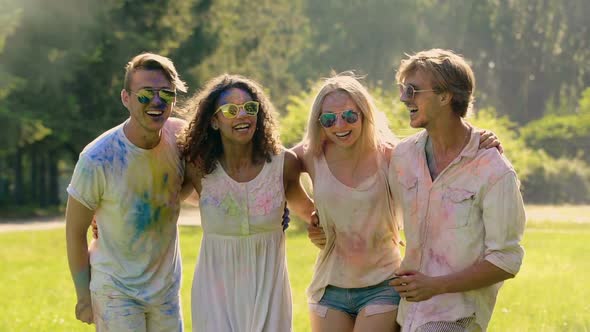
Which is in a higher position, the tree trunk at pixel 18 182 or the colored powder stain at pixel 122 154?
the colored powder stain at pixel 122 154

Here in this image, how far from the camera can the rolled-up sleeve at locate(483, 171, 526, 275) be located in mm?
4980

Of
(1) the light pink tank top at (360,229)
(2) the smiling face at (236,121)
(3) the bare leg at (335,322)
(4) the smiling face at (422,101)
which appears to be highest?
(4) the smiling face at (422,101)

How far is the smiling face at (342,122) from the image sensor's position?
19.7ft

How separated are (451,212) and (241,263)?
1535mm

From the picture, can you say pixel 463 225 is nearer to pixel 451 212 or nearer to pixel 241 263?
pixel 451 212

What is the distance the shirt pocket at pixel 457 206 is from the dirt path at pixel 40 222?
22379 millimetres

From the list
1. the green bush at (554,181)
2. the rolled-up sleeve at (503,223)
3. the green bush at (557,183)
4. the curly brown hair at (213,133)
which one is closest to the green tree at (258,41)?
the green bush at (554,181)

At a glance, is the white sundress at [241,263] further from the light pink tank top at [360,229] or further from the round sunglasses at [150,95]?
the round sunglasses at [150,95]

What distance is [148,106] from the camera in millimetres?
5902

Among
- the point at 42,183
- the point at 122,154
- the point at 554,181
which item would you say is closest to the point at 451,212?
the point at 122,154

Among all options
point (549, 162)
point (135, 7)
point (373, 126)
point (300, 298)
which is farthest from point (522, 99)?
point (373, 126)

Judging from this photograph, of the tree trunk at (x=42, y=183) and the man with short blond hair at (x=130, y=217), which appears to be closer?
the man with short blond hair at (x=130, y=217)

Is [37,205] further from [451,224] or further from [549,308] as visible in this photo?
[451,224]

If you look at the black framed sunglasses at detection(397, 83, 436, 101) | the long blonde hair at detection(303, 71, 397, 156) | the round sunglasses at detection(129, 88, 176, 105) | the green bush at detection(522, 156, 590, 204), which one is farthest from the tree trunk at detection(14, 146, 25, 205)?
the black framed sunglasses at detection(397, 83, 436, 101)
